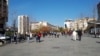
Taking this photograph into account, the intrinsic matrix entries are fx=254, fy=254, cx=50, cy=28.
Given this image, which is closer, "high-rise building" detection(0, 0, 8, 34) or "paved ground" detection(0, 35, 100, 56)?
"paved ground" detection(0, 35, 100, 56)

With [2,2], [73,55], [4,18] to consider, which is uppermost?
[2,2]

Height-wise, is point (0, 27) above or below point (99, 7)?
below

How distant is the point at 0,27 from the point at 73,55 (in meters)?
81.7

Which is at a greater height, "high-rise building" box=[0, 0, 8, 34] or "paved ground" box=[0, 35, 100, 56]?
"high-rise building" box=[0, 0, 8, 34]

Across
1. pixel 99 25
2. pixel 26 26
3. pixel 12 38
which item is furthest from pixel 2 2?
pixel 26 26

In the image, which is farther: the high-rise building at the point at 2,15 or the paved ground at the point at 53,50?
the high-rise building at the point at 2,15

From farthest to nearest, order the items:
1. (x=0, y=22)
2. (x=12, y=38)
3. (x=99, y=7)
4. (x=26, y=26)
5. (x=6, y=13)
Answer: (x=26, y=26) → (x=99, y=7) → (x=6, y=13) → (x=0, y=22) → (x=12, y=38)

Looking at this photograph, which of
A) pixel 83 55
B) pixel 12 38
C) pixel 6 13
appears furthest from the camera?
pixel 6 13

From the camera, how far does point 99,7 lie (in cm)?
10888

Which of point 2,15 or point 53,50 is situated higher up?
point 2,15

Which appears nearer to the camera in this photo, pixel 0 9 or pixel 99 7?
pixel 0 9

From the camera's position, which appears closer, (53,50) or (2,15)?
(53,50)

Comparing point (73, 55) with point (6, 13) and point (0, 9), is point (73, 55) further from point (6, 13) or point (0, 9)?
point (6, 13)

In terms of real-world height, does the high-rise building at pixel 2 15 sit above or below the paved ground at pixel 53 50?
above
